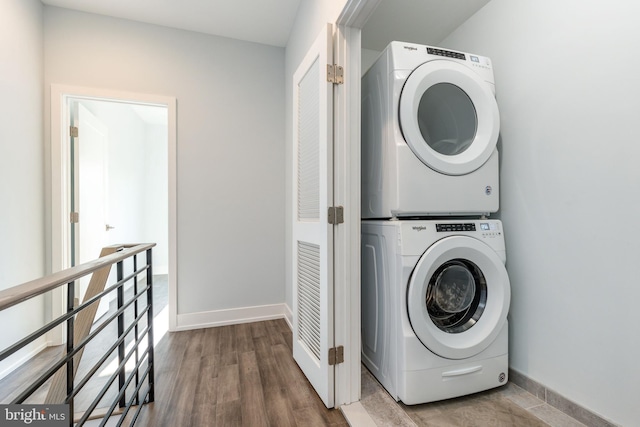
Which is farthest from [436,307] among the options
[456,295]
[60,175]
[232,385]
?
[60,175]

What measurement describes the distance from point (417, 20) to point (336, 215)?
1.67m

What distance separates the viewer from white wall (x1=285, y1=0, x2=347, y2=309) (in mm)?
1600

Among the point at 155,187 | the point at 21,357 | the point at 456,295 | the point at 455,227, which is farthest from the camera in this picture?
the point at 155,187

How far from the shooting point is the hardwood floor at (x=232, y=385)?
1386 mm

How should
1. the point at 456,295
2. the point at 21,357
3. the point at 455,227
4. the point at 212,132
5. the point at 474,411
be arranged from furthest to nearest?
the point at 212,132 → the point at 21,357 → the point at 456,295 → the point at 455,227 → the point at 474,411

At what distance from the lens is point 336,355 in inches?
56.9

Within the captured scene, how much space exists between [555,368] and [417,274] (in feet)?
2.84

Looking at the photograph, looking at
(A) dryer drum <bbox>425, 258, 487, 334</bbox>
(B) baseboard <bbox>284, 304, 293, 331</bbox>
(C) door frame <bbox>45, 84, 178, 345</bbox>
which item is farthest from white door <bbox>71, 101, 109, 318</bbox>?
(A) dryer drum <bbox>425, 258, 487, 334</bbox>

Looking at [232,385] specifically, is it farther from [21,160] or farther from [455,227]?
[21,160]

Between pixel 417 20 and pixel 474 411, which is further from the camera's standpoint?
pixel 417 20

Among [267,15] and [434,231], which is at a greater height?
[267,15]

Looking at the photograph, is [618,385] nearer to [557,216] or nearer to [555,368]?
[555,368]

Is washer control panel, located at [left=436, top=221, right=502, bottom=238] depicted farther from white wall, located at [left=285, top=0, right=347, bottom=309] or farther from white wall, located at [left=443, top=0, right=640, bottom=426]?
white wall, located at [left=285, top=0, right=347, bottom=309]

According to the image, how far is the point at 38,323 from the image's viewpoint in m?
2.13
